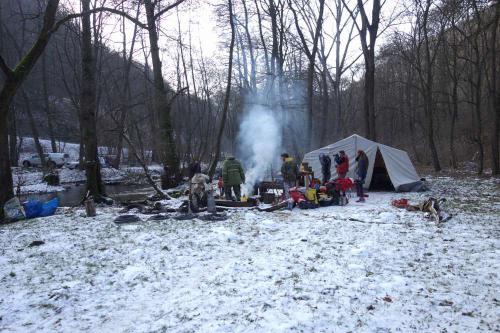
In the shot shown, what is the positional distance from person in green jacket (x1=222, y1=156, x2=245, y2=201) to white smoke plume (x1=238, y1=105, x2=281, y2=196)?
5.83 feet

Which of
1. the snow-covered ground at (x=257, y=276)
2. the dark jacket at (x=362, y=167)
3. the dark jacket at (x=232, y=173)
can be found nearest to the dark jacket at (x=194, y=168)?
the dark jacket at (x=232, y=173)

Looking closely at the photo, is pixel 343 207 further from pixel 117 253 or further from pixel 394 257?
pixel 117 253

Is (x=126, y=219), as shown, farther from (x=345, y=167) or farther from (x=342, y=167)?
(x=345, y=167)

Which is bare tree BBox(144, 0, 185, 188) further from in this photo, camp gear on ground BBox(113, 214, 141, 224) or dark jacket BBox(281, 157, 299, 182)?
camp gear on ground BBox(113, 214, 141, 224)

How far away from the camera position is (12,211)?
9.84 m

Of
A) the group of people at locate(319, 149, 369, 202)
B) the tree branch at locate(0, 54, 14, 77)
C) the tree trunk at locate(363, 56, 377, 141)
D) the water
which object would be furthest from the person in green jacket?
the tree trunk at locate(363, 56, 377, 141)

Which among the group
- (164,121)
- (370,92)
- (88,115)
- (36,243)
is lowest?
(36,243)

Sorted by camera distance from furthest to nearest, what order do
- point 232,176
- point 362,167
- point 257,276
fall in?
point 362,167 < point 232,176 < point 257,276

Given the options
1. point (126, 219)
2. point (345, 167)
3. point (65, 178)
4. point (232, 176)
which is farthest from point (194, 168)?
point (65, 178)

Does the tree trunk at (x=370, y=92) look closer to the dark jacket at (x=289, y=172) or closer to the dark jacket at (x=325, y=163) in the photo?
the dark jacket at (x=325, y=163)

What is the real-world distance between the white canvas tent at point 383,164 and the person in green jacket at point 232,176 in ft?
17.6

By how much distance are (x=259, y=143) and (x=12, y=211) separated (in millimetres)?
12648

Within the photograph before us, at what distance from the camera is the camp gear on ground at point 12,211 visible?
9777 millimetres

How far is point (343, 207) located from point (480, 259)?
548 cm
